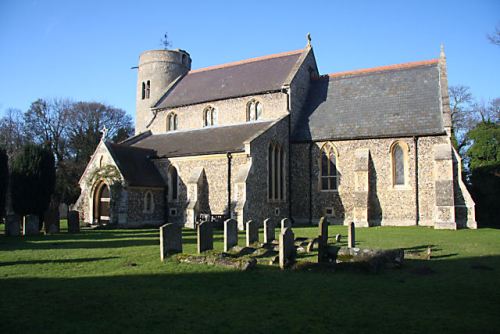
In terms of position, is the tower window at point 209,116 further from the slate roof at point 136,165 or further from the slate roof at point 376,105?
the slate roof at point 376,105

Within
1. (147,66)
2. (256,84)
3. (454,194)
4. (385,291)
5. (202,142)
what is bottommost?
(385,291)

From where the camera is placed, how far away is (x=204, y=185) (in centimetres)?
2625

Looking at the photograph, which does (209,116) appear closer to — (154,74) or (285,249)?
(154,74)

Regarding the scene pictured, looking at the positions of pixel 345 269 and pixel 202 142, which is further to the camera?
pixel 202 142

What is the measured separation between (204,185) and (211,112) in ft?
23.8

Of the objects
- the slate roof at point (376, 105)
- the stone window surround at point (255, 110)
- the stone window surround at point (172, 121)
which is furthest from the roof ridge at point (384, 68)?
the stone window surround at point (172, 121)

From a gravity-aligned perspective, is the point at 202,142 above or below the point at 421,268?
above

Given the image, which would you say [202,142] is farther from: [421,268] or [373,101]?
[421,268]

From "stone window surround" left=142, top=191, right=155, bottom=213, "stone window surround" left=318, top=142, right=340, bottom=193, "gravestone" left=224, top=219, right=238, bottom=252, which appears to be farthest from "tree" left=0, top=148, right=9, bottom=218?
"stone window surround" left=318, top=142, right=340, bottom=193

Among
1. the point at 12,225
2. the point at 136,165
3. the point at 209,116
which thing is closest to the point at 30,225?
the point at 12,225

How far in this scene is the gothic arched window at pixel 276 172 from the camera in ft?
84.8

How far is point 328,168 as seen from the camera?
86.7 feet

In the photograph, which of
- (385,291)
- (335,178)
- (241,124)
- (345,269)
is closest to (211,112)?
(241,124)

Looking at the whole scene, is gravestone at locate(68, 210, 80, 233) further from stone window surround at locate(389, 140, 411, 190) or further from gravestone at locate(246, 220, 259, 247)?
stone window surround at locate(389, 140, 411, 190)
